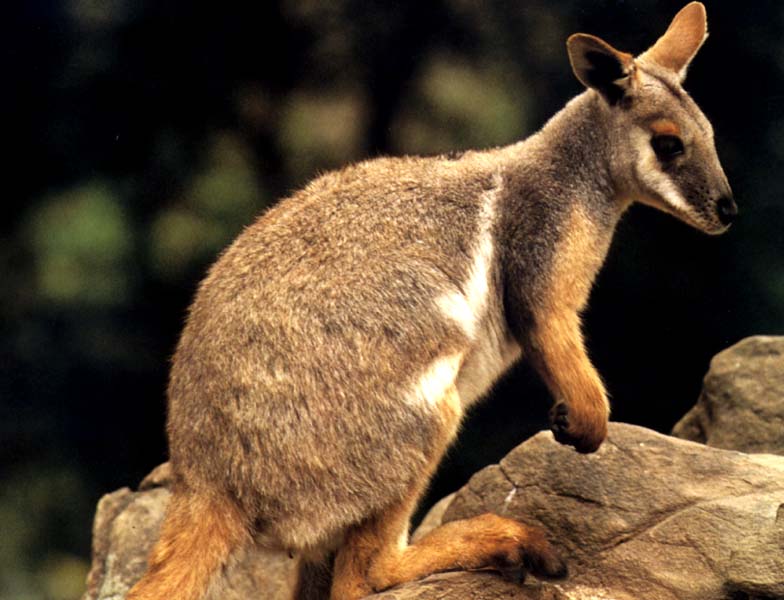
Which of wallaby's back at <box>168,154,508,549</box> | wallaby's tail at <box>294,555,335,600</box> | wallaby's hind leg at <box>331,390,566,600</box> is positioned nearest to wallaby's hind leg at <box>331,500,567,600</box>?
wallaby's hind leg at <box>331,390,566,600</box>

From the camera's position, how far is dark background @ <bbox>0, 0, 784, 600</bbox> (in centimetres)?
A: 480

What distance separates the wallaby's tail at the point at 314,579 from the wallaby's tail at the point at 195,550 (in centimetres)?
52

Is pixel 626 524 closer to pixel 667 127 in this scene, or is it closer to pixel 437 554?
pixel 437 554

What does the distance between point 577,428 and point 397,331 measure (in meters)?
0.74

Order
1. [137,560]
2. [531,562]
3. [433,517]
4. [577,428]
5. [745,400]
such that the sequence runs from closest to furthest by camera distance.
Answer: [531,562]
[577,428]
[137,560]
[745,400]
[433,517]

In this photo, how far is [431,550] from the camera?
135 inches

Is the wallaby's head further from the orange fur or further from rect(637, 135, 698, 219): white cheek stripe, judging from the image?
the orange fur

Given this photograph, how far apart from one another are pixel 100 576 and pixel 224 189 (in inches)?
71.8

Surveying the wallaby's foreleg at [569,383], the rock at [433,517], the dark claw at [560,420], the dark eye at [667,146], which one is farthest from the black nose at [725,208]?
the rock at [433,517]

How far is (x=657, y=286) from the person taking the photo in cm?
516

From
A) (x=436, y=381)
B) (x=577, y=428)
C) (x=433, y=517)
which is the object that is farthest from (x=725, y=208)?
(x=433, y=517)

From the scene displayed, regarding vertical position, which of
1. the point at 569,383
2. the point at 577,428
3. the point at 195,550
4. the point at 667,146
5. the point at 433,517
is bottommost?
the point at 433,517

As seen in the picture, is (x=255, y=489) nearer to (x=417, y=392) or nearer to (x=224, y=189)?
(x=417, y=392)

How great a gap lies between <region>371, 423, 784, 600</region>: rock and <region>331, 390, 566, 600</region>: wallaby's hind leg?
51 mm
